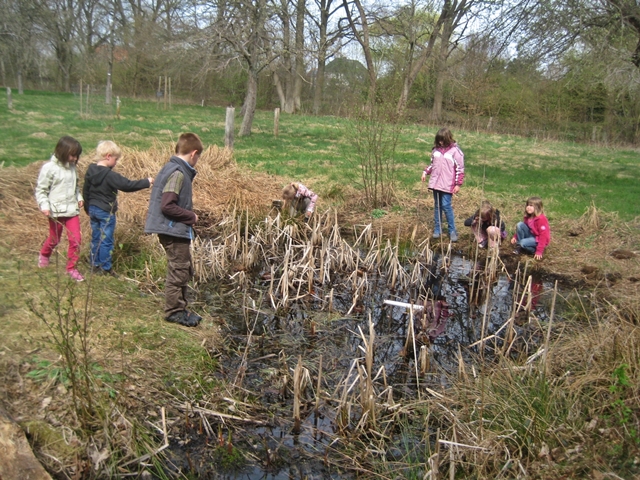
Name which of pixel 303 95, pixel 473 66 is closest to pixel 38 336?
pixel 473 66

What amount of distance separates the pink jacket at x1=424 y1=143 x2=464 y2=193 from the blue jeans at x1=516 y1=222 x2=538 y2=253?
105 cm

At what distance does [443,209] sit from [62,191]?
5181 millimetres

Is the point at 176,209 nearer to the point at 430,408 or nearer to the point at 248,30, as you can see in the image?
Answer: the point at 430,408

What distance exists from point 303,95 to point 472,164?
2901cm

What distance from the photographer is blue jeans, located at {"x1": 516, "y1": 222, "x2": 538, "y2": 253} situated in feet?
24.5

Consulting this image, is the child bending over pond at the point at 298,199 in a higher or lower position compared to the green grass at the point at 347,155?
lower

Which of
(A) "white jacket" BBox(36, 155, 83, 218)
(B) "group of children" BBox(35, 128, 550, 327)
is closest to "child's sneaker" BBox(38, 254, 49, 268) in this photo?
(B) "group of children" BBox(35, 128, 550, 327)

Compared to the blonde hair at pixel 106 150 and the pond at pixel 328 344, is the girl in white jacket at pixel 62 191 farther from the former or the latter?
the pond at pixel 328 344

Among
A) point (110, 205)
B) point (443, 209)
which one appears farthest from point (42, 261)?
point (443, 209)

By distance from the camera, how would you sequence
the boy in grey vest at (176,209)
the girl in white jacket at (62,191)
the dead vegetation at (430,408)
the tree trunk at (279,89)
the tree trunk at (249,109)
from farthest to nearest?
the tree trunk at (279,89)
the tree trunk at (249,109)
the girl in white jacket at (62,191)
the boy in grey vest at (176,209)
the dead vegetation at (430,408)

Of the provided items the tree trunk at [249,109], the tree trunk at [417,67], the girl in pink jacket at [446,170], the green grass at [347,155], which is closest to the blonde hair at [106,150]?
the green grass at [347,155]

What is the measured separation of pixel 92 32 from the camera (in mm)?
38719

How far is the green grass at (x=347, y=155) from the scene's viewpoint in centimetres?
1067

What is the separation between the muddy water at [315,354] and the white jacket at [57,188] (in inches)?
65.0
